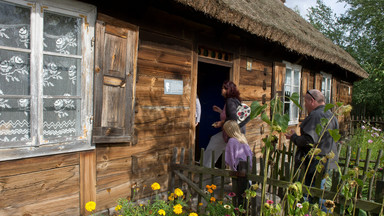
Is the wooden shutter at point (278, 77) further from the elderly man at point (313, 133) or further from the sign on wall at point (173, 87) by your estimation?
the elderly man at point (313, 133)

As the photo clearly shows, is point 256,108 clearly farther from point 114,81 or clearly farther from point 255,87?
point 255,87

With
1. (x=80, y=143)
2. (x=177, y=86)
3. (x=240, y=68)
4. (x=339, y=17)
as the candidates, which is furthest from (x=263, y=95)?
(x=339, y=17)

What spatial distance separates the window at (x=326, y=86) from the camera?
28.1 feet

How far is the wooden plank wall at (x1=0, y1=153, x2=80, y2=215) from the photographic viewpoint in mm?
2262

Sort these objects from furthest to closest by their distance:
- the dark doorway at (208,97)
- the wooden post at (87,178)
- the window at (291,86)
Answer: the window at (291,86) < the dark doorway at (208,97) < the wooden post at (87,178)

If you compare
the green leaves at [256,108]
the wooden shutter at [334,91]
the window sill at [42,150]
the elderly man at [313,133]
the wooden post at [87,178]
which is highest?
the wooden shutter at [334,91]

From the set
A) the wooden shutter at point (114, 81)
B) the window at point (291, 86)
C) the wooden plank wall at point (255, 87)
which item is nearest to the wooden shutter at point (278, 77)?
the wooden plank wall at point (255, 87)

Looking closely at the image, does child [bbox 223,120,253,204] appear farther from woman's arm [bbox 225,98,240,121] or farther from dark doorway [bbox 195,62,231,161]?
dark doorway [bbox 195,62,231,161]

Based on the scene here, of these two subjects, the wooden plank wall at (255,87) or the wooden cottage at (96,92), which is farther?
the wooden plank wall at (255,87)

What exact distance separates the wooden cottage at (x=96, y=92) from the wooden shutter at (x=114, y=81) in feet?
0.04

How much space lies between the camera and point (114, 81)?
2.93 metres

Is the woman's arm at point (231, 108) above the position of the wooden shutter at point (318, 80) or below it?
Result: below

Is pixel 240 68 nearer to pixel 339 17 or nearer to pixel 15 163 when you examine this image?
pixel 15 163

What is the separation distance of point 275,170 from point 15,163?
239 cm
